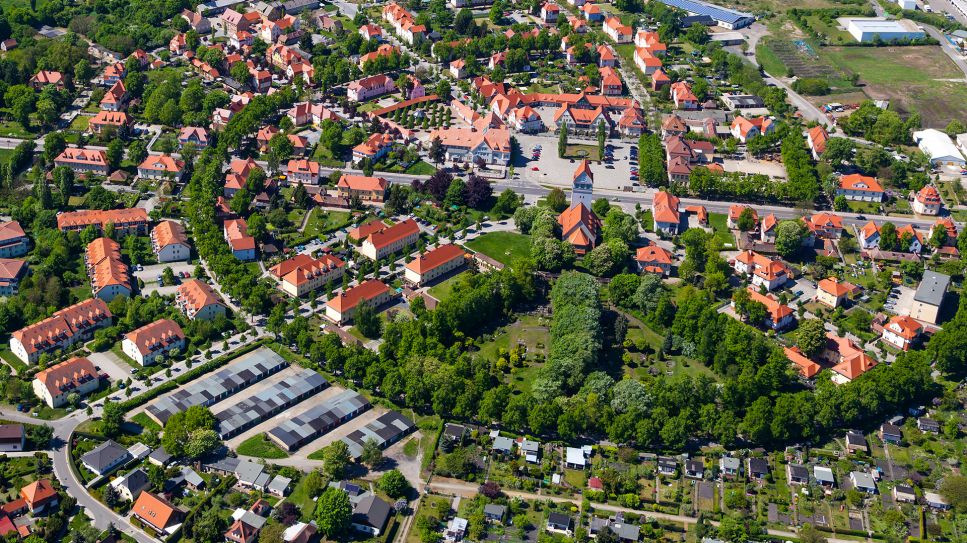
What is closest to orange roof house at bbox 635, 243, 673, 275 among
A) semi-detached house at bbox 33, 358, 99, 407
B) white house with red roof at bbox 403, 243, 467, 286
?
white house with red roof at bbox 403, 243, 467, 286

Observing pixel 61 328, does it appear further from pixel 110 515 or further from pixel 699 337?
pixel 699 337

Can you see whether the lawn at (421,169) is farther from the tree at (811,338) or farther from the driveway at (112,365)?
the tree at (811,338)

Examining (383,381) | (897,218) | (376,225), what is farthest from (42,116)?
(897,218)

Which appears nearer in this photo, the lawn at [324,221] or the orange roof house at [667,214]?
the lawn at [324,221]

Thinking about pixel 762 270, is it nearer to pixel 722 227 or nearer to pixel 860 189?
pixel 722 227

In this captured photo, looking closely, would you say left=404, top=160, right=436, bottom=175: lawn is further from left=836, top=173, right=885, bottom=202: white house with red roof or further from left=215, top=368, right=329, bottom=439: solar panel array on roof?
left=836, top=173, right=885, bottom=202: white house with red roof

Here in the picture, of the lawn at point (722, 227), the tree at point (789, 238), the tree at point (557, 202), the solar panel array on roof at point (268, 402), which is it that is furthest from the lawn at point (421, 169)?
the tree at point (789, 238)
